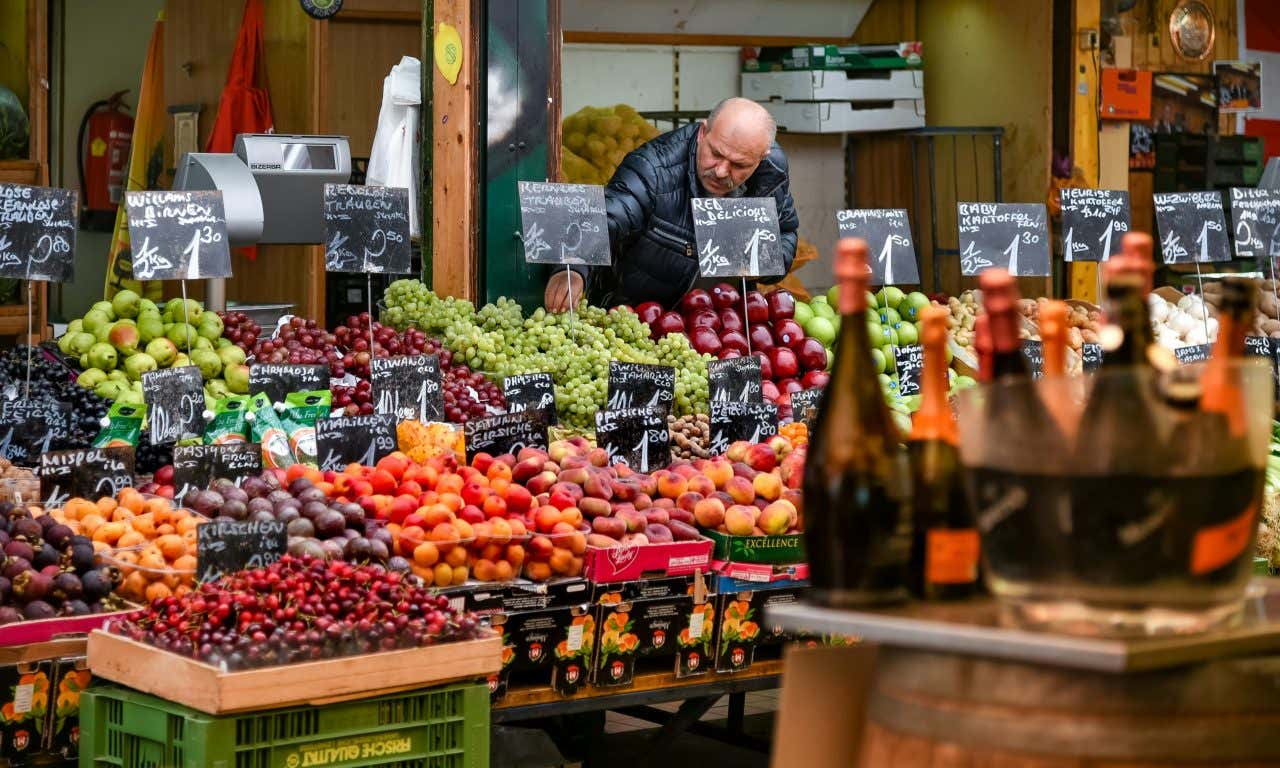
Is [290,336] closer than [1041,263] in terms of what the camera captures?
Yes

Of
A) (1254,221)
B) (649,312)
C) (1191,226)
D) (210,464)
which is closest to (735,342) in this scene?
(649,312)

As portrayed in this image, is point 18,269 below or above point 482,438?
above

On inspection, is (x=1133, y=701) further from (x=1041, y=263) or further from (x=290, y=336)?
(x=1041, y=263)

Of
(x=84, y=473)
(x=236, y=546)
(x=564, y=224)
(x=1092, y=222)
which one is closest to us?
(x=236, y=546)

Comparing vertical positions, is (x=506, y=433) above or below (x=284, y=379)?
below

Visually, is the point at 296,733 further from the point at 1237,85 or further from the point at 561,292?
the point at 1237,85

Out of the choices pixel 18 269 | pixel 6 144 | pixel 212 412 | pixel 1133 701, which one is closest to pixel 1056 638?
pixel 1133 701

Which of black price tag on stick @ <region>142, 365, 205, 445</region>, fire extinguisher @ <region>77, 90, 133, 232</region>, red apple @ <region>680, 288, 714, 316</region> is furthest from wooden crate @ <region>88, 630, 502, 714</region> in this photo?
fire extinguisher @ <region>77, 90, 133, 232</region>

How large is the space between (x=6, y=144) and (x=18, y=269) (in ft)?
12.5

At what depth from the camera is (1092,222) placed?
18.7ft

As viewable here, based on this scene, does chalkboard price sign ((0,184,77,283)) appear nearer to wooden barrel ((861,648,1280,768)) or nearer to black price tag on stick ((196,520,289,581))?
black price tag on stick ((196,520,289,581))

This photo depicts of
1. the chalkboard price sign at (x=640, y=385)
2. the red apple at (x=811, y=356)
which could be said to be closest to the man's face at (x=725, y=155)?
the red apple at (x=811, y=356)

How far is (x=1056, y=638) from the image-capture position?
1343 mm

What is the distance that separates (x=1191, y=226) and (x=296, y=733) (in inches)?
162
